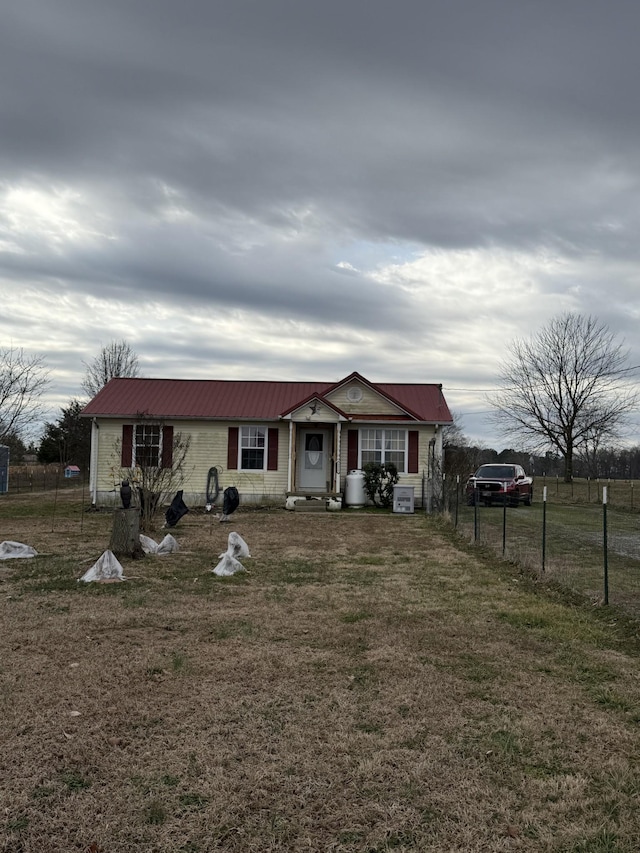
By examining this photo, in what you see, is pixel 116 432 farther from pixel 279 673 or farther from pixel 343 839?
pixel 343 839

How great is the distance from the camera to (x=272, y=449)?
803 inches

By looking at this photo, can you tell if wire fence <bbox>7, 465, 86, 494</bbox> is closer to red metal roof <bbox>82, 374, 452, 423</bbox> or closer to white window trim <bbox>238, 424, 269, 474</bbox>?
red metal roof <bbox>82, 374, 452, 423</bbox>

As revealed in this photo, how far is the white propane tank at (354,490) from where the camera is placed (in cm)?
1995

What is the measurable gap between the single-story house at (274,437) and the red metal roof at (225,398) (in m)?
0.06

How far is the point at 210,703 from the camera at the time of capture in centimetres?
414

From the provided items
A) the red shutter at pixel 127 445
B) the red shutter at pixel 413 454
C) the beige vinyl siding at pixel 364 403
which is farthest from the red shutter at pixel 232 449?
the red shutter at pixel 413 454

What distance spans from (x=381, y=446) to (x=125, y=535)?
1210 centimetres

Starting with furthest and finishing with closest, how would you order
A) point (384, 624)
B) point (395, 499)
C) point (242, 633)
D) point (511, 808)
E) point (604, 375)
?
point (604, 375)
point (395, 499)
point (384, 624)
point (242, 633)
point (511, 808)

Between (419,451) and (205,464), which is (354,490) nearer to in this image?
(419,451)

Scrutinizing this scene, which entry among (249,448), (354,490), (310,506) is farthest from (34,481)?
(354,490)

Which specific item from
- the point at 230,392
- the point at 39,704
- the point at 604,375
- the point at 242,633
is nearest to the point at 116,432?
the point at 230,392

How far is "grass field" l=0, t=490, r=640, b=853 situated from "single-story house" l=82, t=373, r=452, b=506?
1223 cm

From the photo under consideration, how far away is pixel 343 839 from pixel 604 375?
39462mm

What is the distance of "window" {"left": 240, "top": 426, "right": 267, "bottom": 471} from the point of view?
20.4 metres
